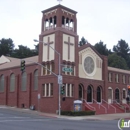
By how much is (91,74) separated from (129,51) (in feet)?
255

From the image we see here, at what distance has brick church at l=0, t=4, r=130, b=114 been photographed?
138ft

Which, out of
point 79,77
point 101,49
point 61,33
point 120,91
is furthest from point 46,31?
point 101,49

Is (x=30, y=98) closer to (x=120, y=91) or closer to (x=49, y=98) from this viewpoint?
(x=49, y=98)

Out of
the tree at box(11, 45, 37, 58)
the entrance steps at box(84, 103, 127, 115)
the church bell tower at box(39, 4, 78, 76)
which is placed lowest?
the entrance steps at box(84, 103, 127, 115)

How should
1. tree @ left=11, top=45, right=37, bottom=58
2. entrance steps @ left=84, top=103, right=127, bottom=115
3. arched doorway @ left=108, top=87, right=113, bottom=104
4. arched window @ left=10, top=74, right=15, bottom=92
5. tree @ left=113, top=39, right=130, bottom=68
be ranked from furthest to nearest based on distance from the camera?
1. tree @ left=113, top=39, right=130, bottom=68
2. tree @ left=11, top=45, right=37, bottom=58
3. arched doorway @ left=108, top=87, right=113, bottom=104
4. arched window @ left=10, top=74, right=15, bottom=92
5. entrance steps @ left=84, top=103, right=127, bottom=115

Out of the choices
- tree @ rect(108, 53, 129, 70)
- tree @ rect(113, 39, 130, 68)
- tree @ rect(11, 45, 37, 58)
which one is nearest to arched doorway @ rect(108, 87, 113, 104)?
tree @ rect(108, 53, 129, 70)

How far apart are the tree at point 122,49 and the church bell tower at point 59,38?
77569mm

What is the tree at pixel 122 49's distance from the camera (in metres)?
120

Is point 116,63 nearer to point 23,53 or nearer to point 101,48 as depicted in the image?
point 101,48

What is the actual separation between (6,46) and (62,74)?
63.2m

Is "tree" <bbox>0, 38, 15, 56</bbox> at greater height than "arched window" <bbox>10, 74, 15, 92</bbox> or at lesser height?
greater

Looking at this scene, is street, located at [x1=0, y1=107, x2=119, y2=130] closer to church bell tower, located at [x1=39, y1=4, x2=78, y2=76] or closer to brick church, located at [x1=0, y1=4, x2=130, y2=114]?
brick church, located at [x1=0, y1=4, x2=130, y2=114]

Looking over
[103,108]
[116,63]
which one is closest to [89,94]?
[103,108]

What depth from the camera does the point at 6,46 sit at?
101m
